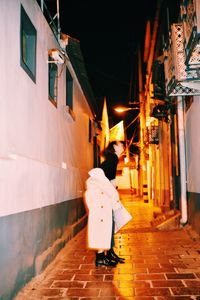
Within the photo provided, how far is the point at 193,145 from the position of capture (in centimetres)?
912

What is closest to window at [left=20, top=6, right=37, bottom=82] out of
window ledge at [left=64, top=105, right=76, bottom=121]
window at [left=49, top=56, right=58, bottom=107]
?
window at [left=49, top=56, right=58, bottom=107]

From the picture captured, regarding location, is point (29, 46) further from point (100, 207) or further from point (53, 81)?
point (100, 207)

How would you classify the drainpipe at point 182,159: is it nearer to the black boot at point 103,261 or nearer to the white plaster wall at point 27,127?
the white plaster wall at point 27,127

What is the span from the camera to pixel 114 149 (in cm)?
650

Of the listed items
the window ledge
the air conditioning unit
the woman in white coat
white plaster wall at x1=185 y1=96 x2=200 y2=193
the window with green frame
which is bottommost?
the woman in white coat

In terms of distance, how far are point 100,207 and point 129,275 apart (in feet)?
4.25

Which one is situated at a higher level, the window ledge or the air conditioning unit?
the air conditioning unit

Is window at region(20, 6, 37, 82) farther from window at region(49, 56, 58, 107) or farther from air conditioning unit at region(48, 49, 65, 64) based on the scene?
window at region(49, 56, 58, 107)

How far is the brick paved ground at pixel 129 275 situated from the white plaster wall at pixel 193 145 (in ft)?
5.17

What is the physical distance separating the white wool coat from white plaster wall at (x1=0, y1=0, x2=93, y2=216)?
2.98ft

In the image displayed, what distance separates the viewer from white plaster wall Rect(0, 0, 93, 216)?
4152mm

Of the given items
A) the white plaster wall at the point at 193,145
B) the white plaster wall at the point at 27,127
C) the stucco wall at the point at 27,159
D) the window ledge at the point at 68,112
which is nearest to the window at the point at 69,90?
the window ledge at the point at 68,112

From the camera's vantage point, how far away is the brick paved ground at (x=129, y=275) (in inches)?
183

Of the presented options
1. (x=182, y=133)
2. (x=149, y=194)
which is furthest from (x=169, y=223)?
(x=149, y=194)
